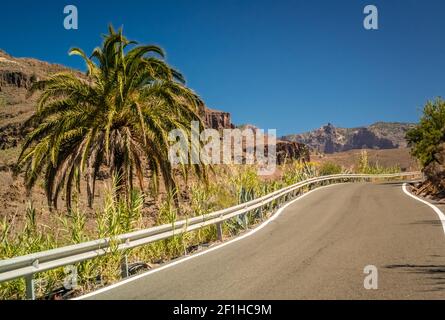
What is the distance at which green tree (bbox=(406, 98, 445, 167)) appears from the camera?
109 ft

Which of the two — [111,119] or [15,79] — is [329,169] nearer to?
[111,119]

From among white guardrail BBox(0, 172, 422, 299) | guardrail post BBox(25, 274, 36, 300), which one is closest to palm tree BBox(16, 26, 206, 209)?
white guardrail BBox(0, 172, 422, 299)

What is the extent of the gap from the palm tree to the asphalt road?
4823 millimetres

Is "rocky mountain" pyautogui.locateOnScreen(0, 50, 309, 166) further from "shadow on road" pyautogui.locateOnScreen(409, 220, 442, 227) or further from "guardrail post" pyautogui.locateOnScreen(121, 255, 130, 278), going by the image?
"guardrail post" pyautogui.locateOnScreen(121, 255, 130, 278)

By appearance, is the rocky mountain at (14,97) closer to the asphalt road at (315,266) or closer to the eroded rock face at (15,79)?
the eroded rock face at (15,79)

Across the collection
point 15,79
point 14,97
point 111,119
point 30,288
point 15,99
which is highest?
point 15,79

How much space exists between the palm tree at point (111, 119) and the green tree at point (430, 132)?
2302 cm

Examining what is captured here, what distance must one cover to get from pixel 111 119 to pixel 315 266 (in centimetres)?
869

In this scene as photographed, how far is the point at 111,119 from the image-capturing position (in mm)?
14289

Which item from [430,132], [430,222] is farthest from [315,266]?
[430,132]

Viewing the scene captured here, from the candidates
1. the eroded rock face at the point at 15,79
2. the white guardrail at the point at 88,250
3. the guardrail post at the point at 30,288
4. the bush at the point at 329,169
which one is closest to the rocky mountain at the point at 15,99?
the eroded rock face at the point at 15,79

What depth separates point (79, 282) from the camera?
7547mm

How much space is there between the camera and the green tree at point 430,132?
33156mm
